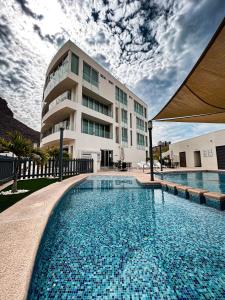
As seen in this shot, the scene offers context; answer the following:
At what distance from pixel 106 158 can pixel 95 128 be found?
15.1ft

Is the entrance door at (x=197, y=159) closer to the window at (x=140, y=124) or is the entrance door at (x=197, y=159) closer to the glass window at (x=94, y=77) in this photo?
the window at (x=140, y=124)

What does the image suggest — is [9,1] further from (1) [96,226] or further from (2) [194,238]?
(2) [194,238]

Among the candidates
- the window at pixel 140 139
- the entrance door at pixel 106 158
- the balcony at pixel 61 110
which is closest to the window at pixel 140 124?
the window at pixel 140 139

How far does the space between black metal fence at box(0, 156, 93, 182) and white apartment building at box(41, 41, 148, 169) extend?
1889 millimetres

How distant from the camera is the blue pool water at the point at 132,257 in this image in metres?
1.52

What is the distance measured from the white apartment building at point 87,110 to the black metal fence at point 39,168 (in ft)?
6.20

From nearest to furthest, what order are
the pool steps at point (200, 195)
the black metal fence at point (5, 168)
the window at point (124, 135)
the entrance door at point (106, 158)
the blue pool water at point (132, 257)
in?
the blue pool water at point (132, 257) < the pool steps at point (200, 195) < the black metal fence at point (5, 168) < the entrance door at point (106, 158) < the window at point (124, 135)

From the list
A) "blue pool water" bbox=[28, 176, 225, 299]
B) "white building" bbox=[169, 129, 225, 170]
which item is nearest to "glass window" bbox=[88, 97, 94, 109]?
"white building" bbox=[169, 129, 225, 170]

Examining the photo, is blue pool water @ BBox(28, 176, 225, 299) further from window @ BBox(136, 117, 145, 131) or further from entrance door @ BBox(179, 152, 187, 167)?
window @ BBox(136, 117, 145, 131)

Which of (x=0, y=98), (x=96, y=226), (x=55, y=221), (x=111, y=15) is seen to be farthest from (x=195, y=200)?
(x=0, y=98)

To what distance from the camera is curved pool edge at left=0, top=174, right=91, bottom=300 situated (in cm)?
119

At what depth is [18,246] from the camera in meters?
1.77

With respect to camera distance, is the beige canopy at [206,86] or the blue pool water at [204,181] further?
the blue pool water at [204,181]

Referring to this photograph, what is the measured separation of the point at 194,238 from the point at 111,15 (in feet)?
42.3
